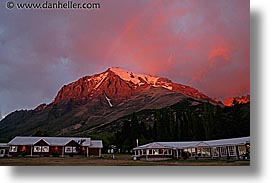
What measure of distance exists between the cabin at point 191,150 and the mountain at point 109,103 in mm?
179

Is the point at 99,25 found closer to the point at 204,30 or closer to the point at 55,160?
the point at 204,30

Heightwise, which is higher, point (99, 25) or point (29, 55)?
point (99, 25)

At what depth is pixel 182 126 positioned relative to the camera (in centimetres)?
335

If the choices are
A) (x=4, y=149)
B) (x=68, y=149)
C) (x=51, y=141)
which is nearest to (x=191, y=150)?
(x=68, y=149)

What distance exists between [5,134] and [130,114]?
32.9 inches

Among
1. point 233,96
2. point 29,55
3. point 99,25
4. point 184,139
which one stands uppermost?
point 99,25

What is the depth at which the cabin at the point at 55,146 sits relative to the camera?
3312 millimetres

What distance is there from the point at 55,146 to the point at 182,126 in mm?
859

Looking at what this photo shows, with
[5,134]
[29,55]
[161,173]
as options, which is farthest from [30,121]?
[161,173]

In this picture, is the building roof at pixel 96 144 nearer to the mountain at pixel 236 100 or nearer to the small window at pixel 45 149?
the small window at pixel 45 149

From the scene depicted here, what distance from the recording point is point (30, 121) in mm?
3307

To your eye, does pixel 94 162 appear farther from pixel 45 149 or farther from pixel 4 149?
pixel 4 149

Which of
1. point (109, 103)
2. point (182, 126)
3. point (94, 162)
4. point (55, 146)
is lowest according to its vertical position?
point (94, 162)

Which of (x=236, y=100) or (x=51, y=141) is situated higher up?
(x=236, y=100)
